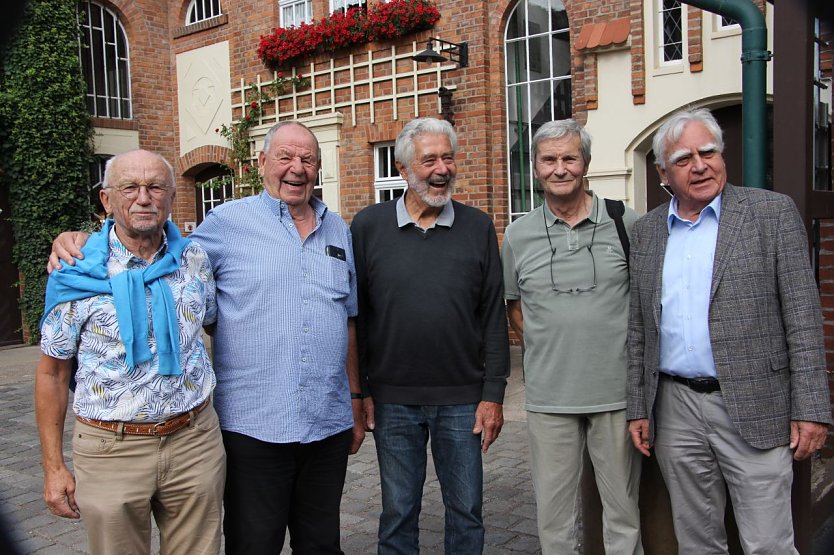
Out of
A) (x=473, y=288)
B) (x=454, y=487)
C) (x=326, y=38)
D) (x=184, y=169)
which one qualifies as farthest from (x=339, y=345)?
(x=184, y=169)

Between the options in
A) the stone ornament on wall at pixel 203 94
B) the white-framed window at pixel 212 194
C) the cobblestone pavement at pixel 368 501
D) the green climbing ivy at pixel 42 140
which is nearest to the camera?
the cobblestone pavement at pixel 368 501

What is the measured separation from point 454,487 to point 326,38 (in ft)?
28.7

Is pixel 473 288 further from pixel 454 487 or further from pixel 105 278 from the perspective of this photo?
pixel 105 278

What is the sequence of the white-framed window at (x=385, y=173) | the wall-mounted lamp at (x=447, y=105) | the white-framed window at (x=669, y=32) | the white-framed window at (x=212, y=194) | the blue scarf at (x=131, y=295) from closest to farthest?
the blue scarf at (x=131, y=295) < the white-framed window at (x=669, y=32) < the wall-mounted lamp at (x=447, y=105) < the white-framed window at (x=385, y=173) < the white-framed window at (x=212, y=194)

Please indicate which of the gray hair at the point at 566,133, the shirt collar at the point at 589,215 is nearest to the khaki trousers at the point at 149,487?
the shirt collar at the point at 589,215

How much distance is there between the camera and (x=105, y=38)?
13516 mm

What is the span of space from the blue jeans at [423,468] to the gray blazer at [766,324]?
1.03 metres

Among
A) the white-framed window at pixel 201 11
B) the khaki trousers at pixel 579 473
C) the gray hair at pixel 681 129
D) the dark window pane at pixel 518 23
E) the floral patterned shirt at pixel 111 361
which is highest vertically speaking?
the white-framed window at pixel 201 11

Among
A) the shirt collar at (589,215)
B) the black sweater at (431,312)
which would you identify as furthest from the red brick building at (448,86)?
the black sweater at (431,312)

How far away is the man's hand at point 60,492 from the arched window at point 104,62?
12230mm

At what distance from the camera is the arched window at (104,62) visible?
43.7ft

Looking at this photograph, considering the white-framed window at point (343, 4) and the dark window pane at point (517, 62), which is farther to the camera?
the white-framed window at point (343, 4)

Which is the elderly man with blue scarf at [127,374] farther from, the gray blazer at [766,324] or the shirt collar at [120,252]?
the gray blazer at [766,324]

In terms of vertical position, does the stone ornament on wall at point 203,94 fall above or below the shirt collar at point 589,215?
above
